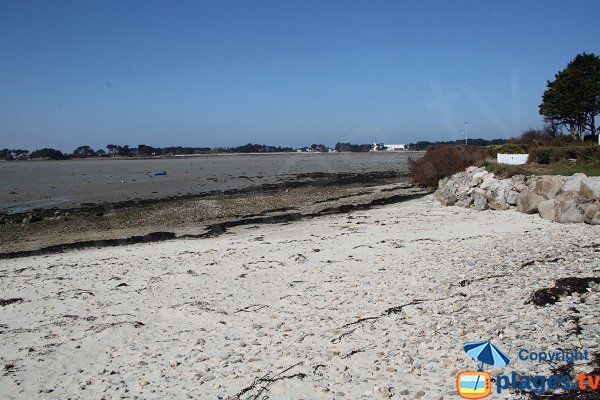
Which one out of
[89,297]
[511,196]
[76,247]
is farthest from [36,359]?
[511,196]

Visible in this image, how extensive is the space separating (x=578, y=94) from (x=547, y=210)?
26.9m

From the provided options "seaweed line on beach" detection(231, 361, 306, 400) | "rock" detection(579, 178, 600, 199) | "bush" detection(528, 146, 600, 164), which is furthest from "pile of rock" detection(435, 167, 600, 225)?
"seaweed line on beach" detection(231, 361, 306, 400)

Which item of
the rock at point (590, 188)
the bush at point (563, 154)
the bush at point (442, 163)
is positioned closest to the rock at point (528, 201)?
the rock at point (590, 188)

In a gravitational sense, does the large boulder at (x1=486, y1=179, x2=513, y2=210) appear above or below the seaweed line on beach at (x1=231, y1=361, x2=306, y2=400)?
above

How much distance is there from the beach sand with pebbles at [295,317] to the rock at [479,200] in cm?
557

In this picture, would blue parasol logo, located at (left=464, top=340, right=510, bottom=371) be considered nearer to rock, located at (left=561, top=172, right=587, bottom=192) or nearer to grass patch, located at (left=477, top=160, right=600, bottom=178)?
rock, located at (left=561, top=172, right=587, bottom=192)

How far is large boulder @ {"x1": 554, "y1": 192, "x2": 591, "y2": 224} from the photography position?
12648 mm

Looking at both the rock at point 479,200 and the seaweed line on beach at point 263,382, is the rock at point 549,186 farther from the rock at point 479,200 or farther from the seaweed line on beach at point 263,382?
the seaweed line on beach at point 263,382

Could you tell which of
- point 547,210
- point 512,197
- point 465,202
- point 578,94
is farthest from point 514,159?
point 578,94

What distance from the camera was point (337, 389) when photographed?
495 cm

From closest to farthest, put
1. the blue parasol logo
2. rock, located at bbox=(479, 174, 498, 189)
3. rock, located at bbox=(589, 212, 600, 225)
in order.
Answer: the blue parasol logo
rock, located at bbox=(589, 212, 600, 225)
rock, located at bbox=(479, 174, 498, 189)

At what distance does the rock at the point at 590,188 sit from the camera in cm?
1317

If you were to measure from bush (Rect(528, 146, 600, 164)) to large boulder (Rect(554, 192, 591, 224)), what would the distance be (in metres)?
6.97

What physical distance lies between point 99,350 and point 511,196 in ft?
52.2
